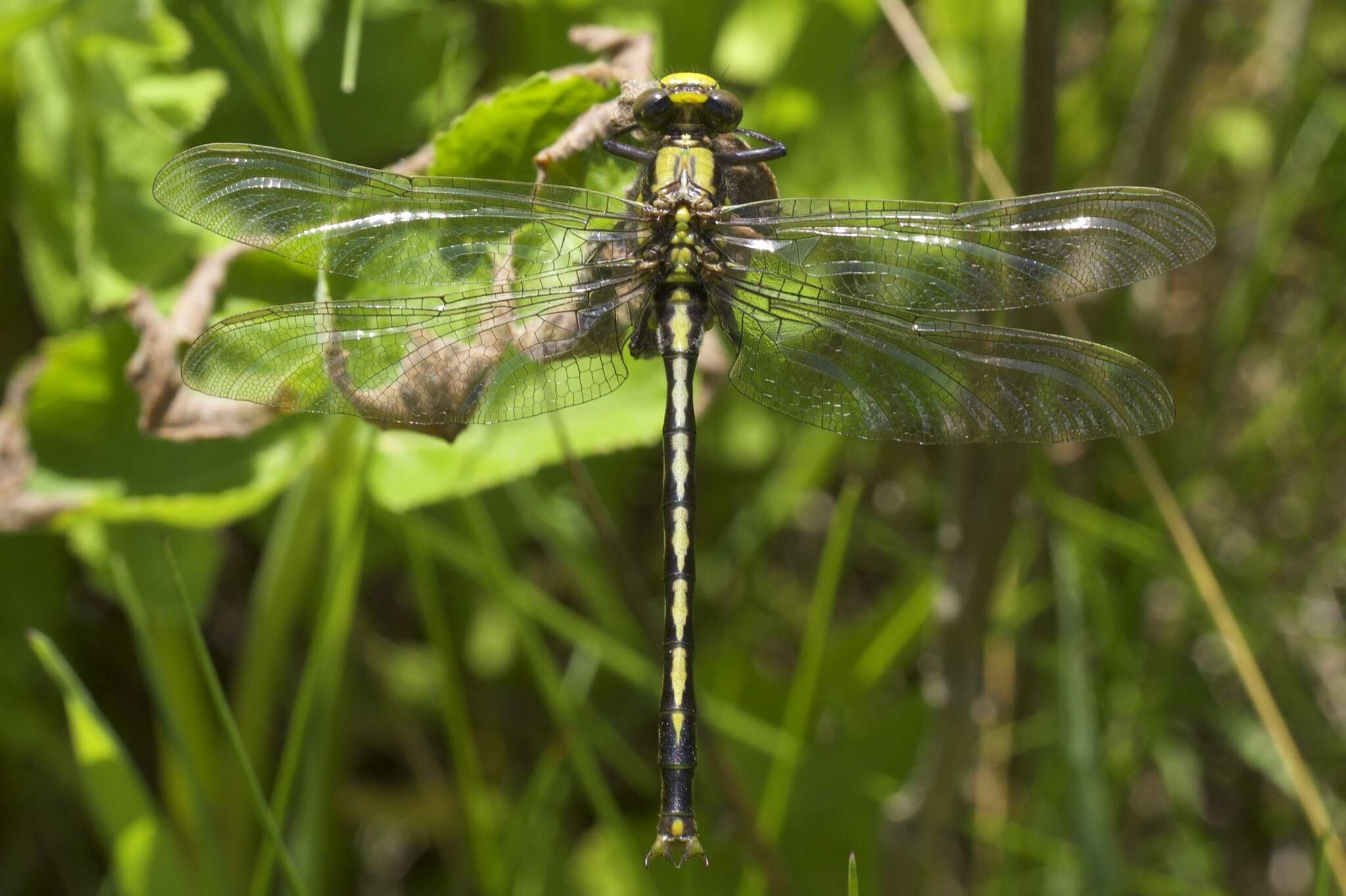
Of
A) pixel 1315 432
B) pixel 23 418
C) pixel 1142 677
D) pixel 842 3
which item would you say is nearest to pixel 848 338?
pixel 842 3

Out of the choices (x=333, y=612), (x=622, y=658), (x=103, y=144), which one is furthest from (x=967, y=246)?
(x=103, y=144)

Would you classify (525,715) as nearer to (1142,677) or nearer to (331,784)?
(331,784)

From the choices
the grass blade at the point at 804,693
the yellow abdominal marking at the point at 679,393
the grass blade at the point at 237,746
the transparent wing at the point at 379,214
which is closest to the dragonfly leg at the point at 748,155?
the transparent wing at the point at 379,214

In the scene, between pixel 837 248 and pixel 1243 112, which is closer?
pixel 837 248

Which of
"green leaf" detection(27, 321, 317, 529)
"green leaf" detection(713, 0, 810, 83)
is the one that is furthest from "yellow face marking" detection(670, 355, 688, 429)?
"green leaf" detection(713, 0, 810, 83)

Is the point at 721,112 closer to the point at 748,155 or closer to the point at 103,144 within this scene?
the point at 748,155

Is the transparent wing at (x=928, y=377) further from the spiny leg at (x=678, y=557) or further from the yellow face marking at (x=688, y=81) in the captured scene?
the yellow face marking at (x=688, y=81)
